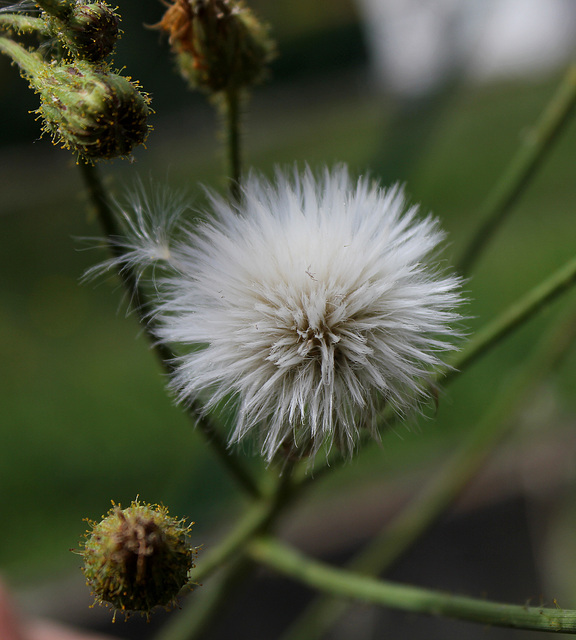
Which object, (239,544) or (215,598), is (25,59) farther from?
(215,598)

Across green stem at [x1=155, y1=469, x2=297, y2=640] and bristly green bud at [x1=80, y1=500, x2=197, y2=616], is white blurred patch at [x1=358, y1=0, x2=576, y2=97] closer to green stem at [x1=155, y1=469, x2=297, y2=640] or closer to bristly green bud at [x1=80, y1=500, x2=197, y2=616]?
green stem at [x1=155, y1=469, x2=297, y2=640]

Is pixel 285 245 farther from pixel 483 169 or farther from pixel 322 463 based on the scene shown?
pixel 483 169

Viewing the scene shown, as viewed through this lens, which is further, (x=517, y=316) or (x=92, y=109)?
(x=517, y=316)

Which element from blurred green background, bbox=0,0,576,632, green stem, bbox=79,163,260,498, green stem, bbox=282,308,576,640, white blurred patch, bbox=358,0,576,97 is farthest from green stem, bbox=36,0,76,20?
white blurred patch, bbox=358,0,576,97

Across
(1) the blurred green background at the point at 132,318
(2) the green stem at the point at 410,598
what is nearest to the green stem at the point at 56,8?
(1) the blurred green background at the point at 132,318

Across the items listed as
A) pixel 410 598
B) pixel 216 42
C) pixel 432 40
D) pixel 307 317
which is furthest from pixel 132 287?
pixel 432 40

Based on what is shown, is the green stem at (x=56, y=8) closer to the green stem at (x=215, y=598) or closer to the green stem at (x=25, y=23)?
the green stem at (x=25, y=23)

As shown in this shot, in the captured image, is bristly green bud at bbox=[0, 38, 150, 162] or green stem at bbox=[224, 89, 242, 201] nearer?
bristly green bud at bbox=[0, 38, 150, 162]

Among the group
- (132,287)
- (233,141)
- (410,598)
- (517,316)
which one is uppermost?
(233,141)
